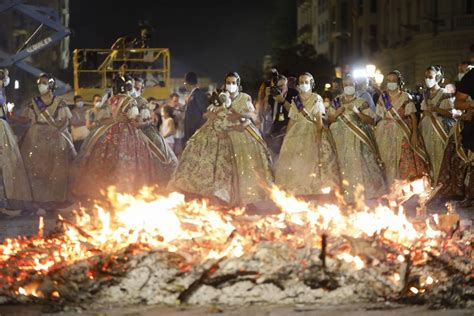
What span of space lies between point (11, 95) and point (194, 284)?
39.5m

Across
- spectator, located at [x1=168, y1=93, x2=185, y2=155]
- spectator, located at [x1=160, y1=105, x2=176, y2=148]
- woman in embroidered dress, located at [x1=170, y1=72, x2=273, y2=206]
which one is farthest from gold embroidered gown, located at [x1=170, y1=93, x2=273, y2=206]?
spectator, located at [x1=168, y1=93, x2=185, y2=155]

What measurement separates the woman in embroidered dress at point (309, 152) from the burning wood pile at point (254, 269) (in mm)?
5206

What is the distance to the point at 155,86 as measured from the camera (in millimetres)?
31328

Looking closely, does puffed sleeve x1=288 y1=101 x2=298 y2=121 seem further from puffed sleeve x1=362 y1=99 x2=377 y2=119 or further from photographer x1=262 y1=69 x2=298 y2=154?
photographer x1=262 y1=69 x2=298 y2=154

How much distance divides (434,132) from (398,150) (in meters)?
0.75

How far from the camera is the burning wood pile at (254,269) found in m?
8.23

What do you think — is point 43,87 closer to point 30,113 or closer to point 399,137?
point 30,113

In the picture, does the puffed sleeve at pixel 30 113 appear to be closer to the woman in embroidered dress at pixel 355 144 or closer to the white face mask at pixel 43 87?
the white face mask at pixel 43 87

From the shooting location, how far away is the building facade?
151 ft

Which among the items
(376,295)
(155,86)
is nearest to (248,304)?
(376,295)

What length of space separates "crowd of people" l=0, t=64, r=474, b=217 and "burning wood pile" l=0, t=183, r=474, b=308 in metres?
5.21

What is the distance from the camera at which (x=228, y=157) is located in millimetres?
14516

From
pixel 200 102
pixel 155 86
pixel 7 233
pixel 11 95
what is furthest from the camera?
pixel 11 95

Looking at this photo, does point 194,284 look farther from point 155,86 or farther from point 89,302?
point 155,86
